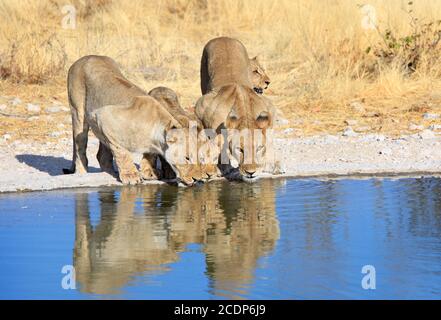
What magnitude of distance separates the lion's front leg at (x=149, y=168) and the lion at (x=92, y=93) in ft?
1.90

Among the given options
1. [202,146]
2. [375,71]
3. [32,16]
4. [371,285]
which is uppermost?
[32,16]

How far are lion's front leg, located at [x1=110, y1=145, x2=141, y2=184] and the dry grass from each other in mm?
4207

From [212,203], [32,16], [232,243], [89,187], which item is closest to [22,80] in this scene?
[32,16]

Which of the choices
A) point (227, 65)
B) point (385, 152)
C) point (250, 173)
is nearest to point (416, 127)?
point (385, 152)

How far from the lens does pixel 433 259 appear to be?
7.32 meters

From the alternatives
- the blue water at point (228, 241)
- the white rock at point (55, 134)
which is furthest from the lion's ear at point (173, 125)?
the white rock at point (55, 134)

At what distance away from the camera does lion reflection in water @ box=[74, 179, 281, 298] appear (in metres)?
7.06

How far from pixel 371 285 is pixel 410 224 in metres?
1.94

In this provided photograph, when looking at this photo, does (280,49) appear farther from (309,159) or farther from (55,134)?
(309,159)

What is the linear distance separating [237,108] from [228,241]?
2970 millimetres

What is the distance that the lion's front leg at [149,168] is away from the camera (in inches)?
423

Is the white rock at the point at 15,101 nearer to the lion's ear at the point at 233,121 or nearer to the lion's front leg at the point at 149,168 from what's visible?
the lion's front leg at the point at 149,168

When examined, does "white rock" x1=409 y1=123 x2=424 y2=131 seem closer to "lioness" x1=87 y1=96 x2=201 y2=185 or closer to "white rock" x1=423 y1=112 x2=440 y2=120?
"white rock" x1=423 y1=112 x2=440 y2=120

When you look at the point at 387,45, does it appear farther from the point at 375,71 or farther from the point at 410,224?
the point at 410,224
